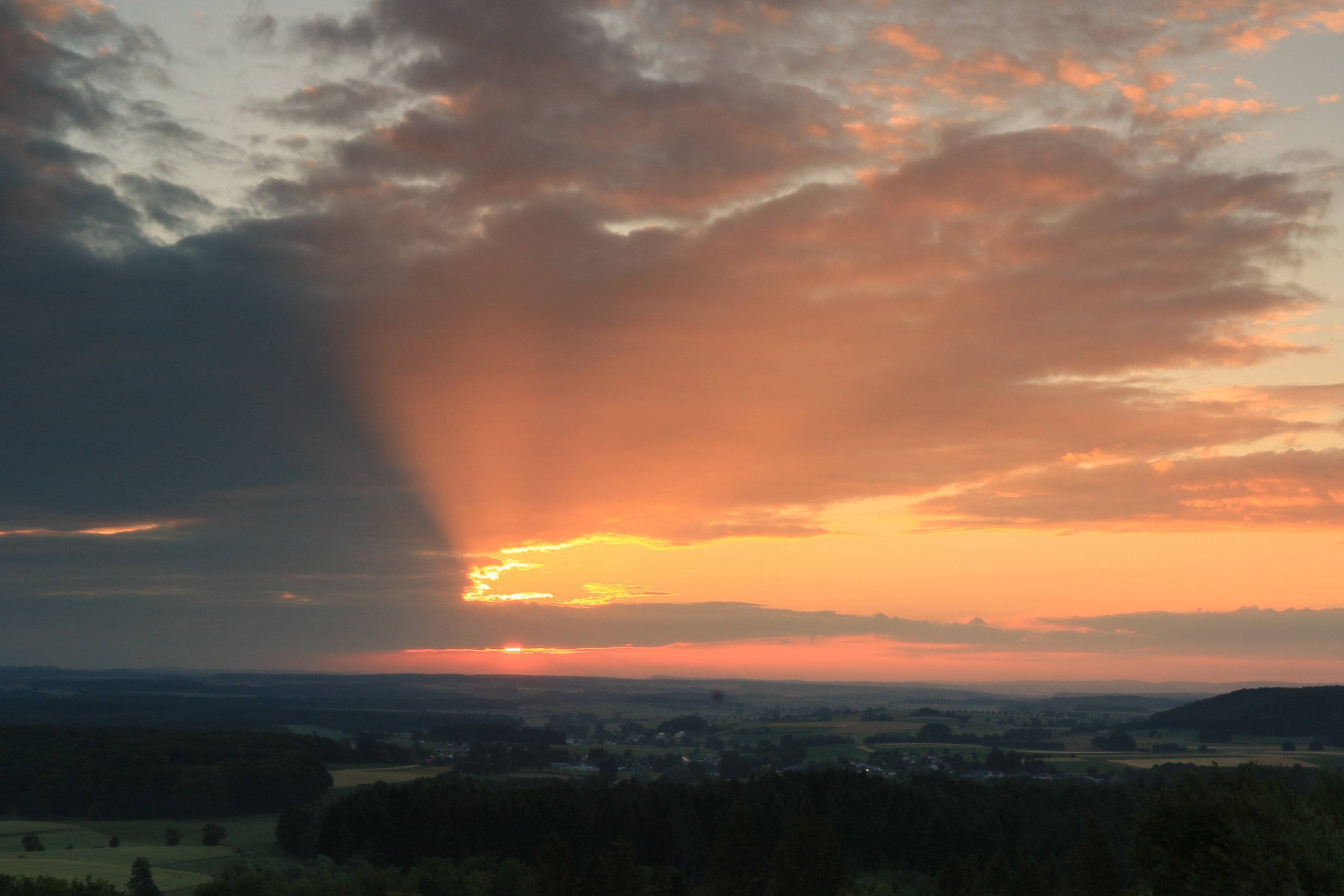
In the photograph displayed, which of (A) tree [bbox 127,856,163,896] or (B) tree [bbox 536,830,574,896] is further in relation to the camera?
(A) tree [bbox 127,856,163,896]

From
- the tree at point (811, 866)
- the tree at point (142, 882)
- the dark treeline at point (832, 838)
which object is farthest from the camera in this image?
the tree at point (142, 882)

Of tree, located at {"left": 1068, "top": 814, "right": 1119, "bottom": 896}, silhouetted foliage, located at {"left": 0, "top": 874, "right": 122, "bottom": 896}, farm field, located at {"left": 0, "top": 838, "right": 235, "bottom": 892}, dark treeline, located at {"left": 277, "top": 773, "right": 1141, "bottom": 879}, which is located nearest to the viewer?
silhouetted foliage, located at {"left": 0, "top": 874, "right": 122, "bottom": 896}

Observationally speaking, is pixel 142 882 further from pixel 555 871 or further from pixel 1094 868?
pixel 1094 868

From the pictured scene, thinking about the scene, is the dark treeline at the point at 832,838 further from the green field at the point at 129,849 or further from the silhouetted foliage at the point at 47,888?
the green field at the point at 129,849

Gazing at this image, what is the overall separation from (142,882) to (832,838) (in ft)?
209

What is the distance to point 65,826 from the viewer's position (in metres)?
149

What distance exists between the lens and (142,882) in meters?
96.1

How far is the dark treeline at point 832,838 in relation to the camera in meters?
45.2

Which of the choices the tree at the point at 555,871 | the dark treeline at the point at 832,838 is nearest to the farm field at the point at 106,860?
the dark treeline at the point at 832,838

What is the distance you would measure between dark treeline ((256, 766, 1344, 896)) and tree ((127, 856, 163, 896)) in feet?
32.5

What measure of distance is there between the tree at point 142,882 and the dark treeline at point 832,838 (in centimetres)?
991

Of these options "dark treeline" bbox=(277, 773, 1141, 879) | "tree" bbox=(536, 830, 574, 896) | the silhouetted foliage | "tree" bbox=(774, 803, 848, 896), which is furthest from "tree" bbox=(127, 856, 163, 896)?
"tree" bbox=(774, 803, 848, 896)

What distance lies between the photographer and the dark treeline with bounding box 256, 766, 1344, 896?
4525cm

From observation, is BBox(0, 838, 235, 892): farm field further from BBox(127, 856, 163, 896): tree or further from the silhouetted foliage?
the silhouetted foliage
